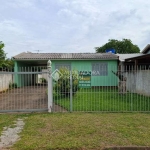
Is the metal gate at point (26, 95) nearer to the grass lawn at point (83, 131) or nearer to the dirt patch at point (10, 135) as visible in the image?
the grass lawn at point (83, 131)

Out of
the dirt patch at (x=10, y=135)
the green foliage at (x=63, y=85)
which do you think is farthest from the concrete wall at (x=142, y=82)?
the dirt patch at (x=10, y=135)

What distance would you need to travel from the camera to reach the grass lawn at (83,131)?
4.46 metres

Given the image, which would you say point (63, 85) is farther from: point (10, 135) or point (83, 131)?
→ point (10, 135)

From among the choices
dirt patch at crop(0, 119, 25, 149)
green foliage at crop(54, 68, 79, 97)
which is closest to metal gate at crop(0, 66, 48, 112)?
green foliage at crop(54, 68, 79, 97)

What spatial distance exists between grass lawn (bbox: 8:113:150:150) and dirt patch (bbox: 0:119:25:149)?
164 millimetres

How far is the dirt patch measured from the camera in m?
4.55

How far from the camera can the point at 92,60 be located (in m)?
18.6

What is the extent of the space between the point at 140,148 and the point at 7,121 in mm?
4276

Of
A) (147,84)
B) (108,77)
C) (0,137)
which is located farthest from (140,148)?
(108,77)

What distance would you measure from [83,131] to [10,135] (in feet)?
6.35

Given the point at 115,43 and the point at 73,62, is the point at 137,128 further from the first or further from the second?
the point at 115,43

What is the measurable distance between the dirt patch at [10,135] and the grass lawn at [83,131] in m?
0.16

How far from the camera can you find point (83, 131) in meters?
5.34

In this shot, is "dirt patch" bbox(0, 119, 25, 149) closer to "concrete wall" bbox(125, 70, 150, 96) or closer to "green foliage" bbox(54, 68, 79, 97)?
"green foliage" bbox(54, 68, 79, 97)
